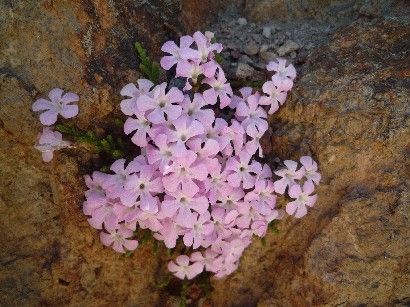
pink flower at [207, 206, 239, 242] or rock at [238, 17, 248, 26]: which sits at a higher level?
rock at [238, 17, 248, 26]

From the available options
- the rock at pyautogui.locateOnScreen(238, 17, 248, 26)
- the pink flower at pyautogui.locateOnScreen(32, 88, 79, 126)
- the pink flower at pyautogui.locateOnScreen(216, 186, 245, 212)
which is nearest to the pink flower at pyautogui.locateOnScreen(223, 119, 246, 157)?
the pink flower at pyautogui.locateOnScreen(216, 186, 245, 212)

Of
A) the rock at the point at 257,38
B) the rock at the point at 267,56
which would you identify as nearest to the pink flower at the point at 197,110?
the rock at the point at 267,56

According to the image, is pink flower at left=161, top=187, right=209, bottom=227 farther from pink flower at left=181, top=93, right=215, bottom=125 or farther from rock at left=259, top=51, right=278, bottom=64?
rock at left=259, top=51, right=278, bottom=64

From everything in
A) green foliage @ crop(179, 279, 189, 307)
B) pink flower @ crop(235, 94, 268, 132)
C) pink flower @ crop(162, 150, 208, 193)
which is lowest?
green foliage @ crop(179, 279, 189, 307)

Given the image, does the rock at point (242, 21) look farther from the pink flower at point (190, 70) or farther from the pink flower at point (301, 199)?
the pink flower at point (301, 199)

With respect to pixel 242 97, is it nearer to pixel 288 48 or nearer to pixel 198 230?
pixel 288 48

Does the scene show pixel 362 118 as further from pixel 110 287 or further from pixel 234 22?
pixel 110 287

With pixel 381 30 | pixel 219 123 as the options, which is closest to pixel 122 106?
pixel 219 123
